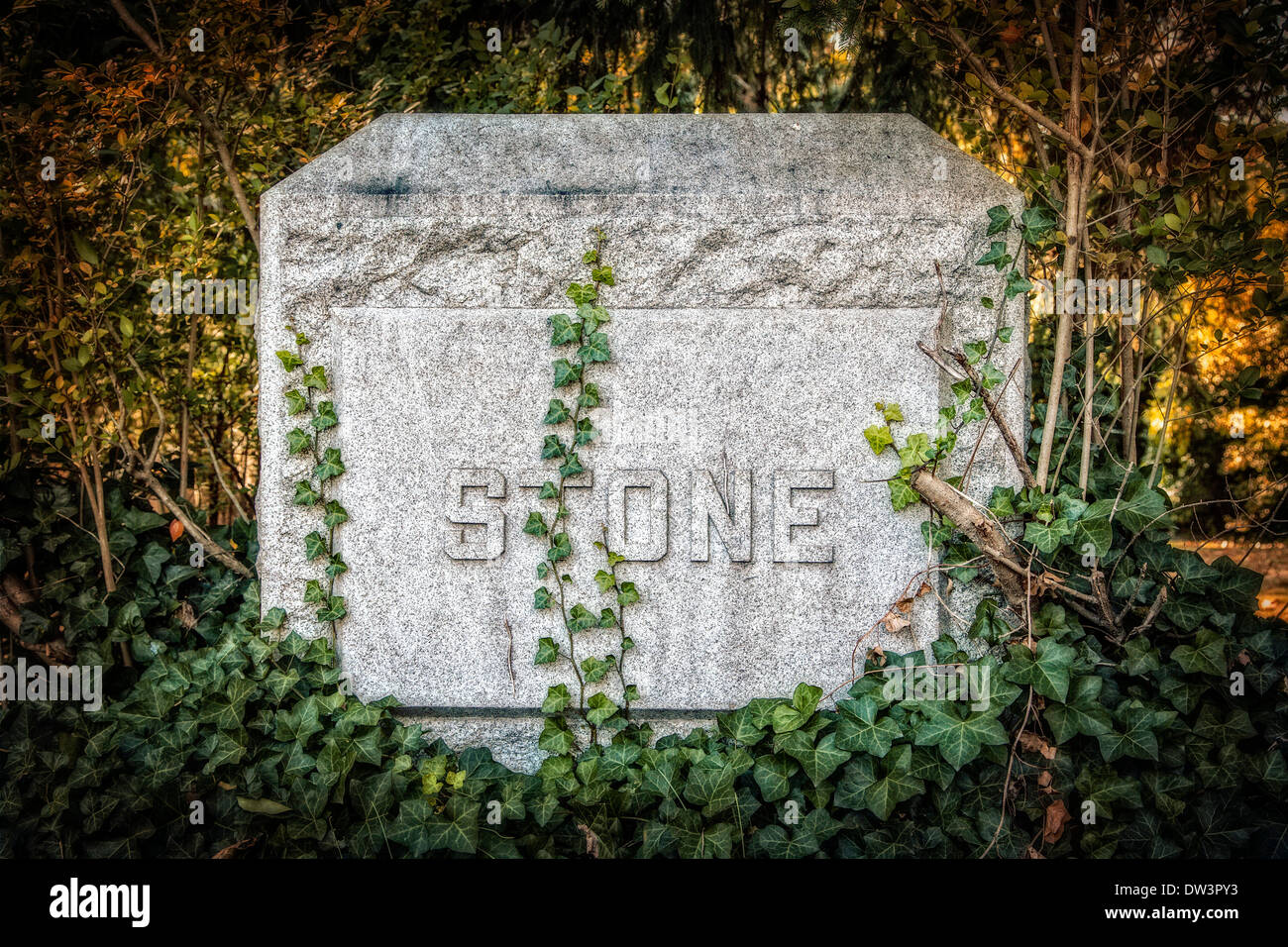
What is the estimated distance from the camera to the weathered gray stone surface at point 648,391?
113 inches

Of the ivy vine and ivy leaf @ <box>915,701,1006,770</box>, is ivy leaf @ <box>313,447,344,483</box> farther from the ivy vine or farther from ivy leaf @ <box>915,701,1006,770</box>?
ivy leaf @ <box>915,701,1006,770</box>

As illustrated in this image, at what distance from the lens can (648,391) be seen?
2.89m

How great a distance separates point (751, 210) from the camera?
2.86m

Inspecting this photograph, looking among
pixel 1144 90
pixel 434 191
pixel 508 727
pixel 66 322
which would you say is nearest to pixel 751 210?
pixel 434 191

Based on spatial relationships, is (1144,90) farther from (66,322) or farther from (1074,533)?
(66,322)

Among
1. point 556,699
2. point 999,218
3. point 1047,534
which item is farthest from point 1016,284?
point 556,699

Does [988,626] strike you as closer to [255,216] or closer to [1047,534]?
[1047,534]

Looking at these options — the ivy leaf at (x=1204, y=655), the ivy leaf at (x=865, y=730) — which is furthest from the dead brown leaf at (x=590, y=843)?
the ivy leaf at (x=1204, y=655)

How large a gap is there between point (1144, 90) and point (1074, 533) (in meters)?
1.43

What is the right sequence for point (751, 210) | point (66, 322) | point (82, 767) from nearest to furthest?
point (82, 767) → point (751, 210) → point (66, 322)

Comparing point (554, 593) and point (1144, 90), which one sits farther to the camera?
point (554, 593)

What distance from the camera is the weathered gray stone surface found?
2.87 m

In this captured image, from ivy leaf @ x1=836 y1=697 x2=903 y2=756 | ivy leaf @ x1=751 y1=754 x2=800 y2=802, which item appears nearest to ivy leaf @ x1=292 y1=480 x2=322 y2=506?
ivy leaf @ x1=751 y1=754 x2=800 y2=802
